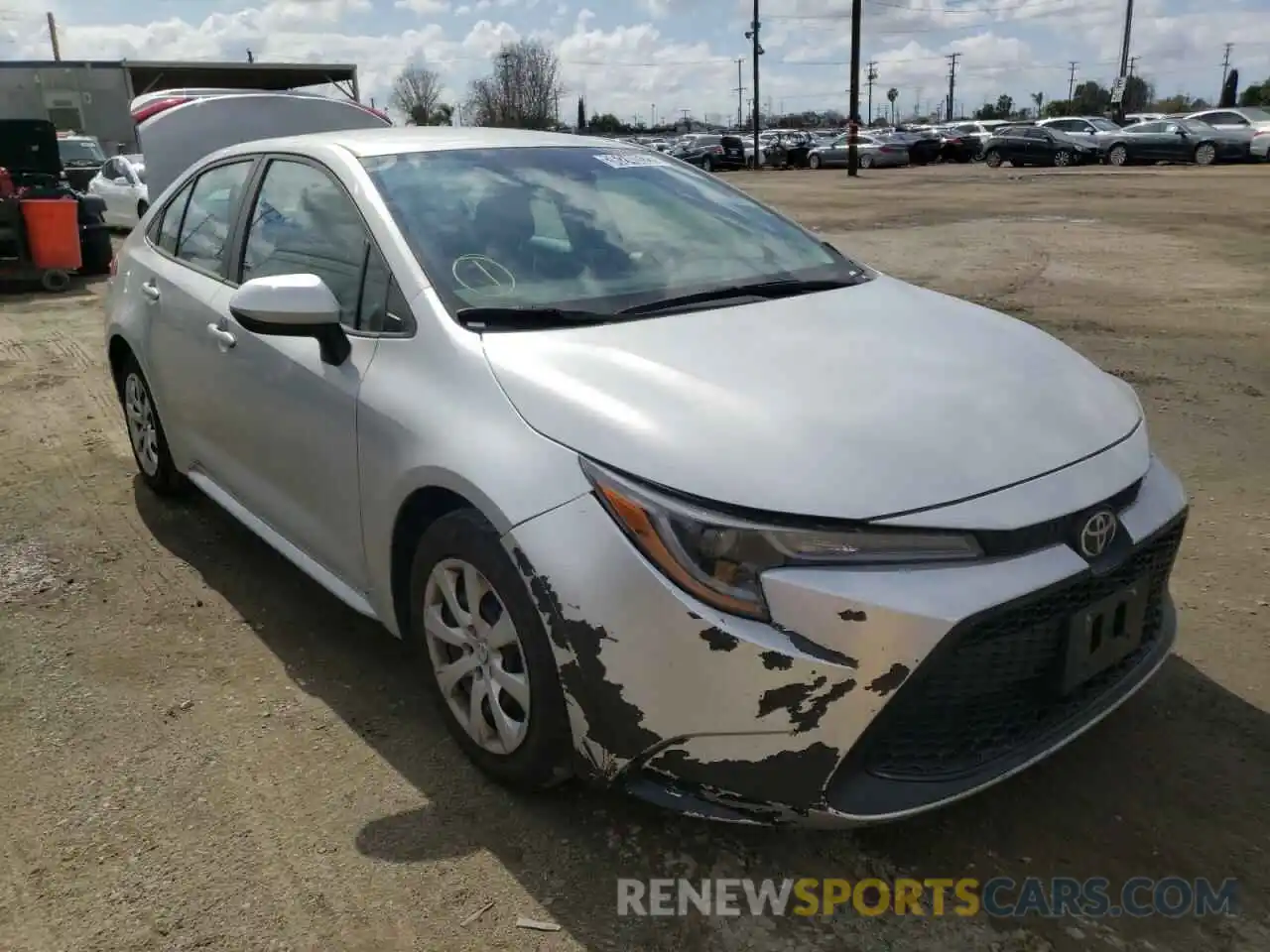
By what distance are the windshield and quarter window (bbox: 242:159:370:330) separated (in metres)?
19.2

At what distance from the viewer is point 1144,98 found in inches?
3371

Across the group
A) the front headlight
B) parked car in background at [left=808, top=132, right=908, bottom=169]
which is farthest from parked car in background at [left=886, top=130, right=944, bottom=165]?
the front headlight

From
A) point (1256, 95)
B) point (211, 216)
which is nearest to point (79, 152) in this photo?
point (211, 216)

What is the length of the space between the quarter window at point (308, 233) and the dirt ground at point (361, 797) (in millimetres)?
1163

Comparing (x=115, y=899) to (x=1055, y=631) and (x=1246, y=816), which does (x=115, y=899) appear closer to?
(x=1055, y=631)

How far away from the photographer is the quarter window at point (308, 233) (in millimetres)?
3006

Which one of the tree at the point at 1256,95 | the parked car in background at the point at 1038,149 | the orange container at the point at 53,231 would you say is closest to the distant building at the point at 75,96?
the orange container at the point at 53,231

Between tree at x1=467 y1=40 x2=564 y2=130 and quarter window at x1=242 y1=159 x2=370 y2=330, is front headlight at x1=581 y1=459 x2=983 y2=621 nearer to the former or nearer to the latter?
quarter window at x1=242 y1=159 x2=370 y2=330

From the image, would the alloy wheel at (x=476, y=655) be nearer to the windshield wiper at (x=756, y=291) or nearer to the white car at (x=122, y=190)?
the windshield wiper at (x=756, y=291)

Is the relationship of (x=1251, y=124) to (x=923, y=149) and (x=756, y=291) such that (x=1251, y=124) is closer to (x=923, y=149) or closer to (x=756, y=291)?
(x=923, y=149)

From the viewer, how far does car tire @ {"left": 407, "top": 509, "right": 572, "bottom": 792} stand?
7.50ft

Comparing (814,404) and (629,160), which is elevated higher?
(629,160)

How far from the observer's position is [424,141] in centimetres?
343

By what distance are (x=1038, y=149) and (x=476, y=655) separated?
33.9 meters
